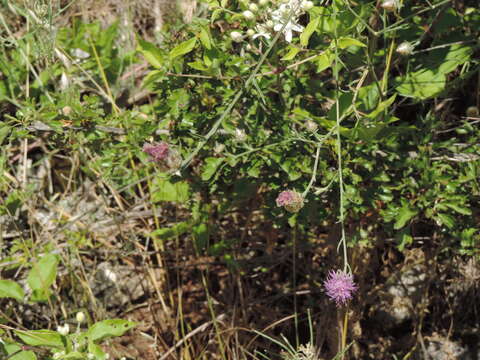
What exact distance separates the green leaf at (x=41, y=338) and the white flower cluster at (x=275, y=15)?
2.81 ft

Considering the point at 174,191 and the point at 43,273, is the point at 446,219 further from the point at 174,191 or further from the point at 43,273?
the point at 43,273

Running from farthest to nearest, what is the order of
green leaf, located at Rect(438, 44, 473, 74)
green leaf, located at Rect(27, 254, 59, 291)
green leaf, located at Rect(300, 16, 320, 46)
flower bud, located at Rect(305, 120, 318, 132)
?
green leaf, located at Rect(27, 254, 59, 291) < green leaf, located at Rect(438, 44, 473, 74) < flower bud, located at Rect(305, 120, 318, 132) < green leaf, located at Rect(300, 16, 320, 46)

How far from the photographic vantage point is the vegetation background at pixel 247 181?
1392mm

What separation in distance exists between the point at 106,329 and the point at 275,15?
2.88ft

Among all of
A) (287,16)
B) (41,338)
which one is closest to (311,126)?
(287,16)

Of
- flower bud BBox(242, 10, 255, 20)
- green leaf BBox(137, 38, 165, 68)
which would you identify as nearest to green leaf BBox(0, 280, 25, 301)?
green leaf BBox(137, 38, 165, 68)

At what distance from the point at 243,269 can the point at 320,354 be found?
398 mm

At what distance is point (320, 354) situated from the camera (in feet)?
6.03

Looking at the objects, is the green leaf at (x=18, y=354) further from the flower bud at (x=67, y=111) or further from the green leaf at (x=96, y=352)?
the flower bud at (x=67, y=111)

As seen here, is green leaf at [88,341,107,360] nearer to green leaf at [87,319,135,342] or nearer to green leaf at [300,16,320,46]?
green leaf at [87,319,135,342]

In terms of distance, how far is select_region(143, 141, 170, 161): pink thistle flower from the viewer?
1420 mm

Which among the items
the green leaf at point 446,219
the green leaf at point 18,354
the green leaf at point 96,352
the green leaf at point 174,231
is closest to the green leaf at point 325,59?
the green leaf at point 446,219

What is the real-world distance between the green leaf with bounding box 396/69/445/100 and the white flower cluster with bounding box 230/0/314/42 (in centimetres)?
41

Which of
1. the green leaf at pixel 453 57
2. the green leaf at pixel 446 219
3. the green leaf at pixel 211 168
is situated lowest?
the green leaf at pixel 446 219
